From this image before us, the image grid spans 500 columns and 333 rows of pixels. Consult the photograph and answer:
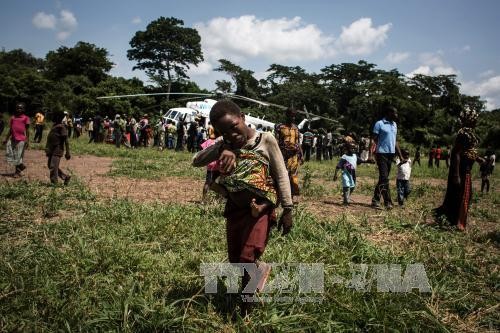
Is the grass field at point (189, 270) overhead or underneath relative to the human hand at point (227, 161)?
underneath

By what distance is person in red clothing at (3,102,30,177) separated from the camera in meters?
9.09

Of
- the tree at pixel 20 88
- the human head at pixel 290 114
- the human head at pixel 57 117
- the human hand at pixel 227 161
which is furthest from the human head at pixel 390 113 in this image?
the tree at pixel 20 88

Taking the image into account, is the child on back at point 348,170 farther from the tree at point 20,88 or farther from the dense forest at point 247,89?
the tree at point 20,88

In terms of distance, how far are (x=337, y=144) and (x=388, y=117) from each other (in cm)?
2359

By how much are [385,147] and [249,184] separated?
5441 millimetres

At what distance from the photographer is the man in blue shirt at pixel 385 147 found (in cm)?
736

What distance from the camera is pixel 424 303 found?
3.04 m

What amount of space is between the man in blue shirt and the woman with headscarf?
1486 mm

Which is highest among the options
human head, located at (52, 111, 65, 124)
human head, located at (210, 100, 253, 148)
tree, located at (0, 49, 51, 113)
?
tree, located at (0, 49, 51, 113)

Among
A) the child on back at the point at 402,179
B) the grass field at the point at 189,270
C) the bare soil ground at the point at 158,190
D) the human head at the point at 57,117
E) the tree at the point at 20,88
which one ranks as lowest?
the grass field at the point at 189,270

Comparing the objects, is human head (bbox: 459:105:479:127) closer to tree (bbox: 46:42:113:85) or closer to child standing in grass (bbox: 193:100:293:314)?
child standing in grass (bbox: 193:100:293:314)

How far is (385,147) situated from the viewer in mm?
7422

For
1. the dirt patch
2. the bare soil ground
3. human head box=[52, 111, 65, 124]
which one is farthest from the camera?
human head box=[52, 111, 65, 124]

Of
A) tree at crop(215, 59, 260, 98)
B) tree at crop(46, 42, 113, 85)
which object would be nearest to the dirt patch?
tree at crop(46, 42, 113, 85)
